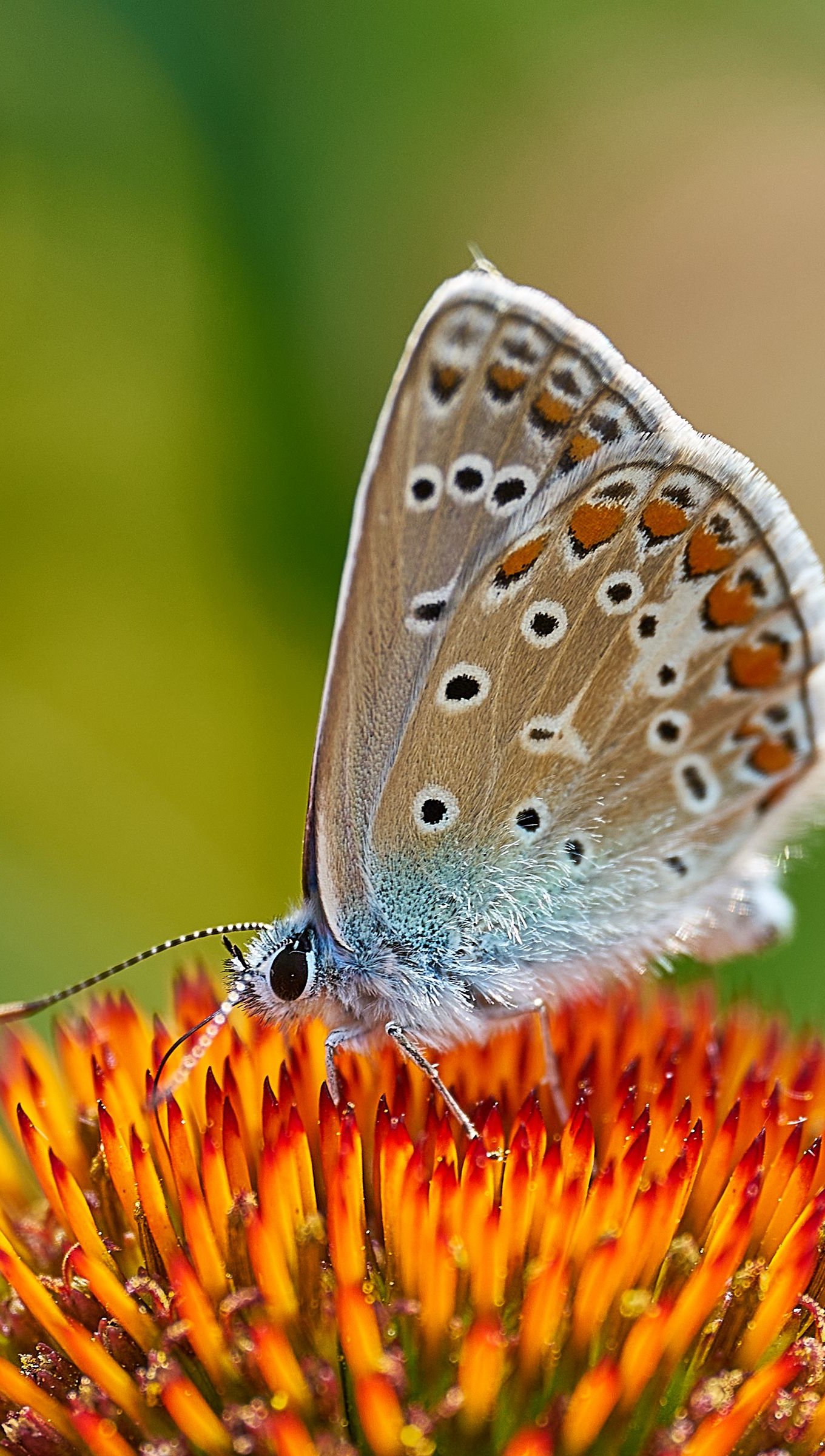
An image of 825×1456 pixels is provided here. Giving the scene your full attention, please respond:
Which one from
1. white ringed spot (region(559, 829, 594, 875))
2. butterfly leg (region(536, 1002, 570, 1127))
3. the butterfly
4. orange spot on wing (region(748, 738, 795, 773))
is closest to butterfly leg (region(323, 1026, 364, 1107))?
the butterfly

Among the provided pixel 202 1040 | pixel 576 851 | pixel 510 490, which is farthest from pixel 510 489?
pixel 202 1040

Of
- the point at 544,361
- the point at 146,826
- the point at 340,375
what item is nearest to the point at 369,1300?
the point at 544,361

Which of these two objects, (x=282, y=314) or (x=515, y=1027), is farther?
(x=282, y=314)

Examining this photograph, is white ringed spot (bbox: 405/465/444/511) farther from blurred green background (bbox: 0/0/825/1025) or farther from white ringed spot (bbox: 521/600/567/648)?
blurred green background (bbox: 0/0/825/1025)

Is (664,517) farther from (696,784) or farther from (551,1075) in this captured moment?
(551,1075)

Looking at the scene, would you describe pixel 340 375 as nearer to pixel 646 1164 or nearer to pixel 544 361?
pixel 544 361

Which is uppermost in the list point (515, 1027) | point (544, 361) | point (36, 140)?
point (36, 140)

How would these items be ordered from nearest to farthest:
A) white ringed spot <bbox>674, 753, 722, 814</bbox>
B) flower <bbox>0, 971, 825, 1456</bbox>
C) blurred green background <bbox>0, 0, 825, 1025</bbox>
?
flower <bbox>0, 971, 825, 1456</bbox> → white ringed spot <bbox>674, 753, 722, 814</bbox> → blurred green background <bbox>0, 0, 825, 1025</bbox>
